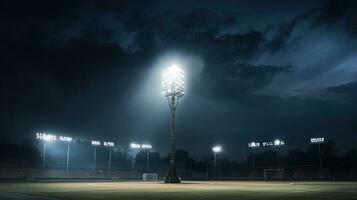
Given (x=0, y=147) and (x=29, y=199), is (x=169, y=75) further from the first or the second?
(x=0, y=147)

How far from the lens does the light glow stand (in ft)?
221

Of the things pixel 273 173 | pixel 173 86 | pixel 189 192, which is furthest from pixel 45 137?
pixel 189 192

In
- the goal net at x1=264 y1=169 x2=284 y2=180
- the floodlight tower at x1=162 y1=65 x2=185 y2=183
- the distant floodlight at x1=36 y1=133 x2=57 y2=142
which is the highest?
the floodlight tower at x1=162 y1=65 x2=185 y2=183

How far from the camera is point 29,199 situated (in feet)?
84.9

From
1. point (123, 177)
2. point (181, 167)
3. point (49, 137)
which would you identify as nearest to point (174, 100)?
point (49, 137)

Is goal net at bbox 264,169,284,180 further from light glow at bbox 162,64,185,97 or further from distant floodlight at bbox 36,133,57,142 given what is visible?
distant floodlight at bbox 36,133,57,142

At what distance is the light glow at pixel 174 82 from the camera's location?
6725 cm

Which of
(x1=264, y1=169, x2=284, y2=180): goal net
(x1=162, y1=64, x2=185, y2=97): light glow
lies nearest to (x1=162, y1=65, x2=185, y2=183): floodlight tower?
(x1=162, y1=64, x2=185, y2=97): light glow

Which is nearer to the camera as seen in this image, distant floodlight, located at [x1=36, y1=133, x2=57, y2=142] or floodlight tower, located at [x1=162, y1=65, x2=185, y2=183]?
floodlight tower, located at [x1=162, y1=65, x2=185, y2=183]

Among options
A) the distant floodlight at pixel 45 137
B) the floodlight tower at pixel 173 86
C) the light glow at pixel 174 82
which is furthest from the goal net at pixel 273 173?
the distant floodlight at pixel 45 137

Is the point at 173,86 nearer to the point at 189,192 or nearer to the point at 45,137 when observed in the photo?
the point at 189,192

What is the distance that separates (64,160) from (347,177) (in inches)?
3009

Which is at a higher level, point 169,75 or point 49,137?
point 169,75

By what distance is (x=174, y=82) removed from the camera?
67.3 meters
